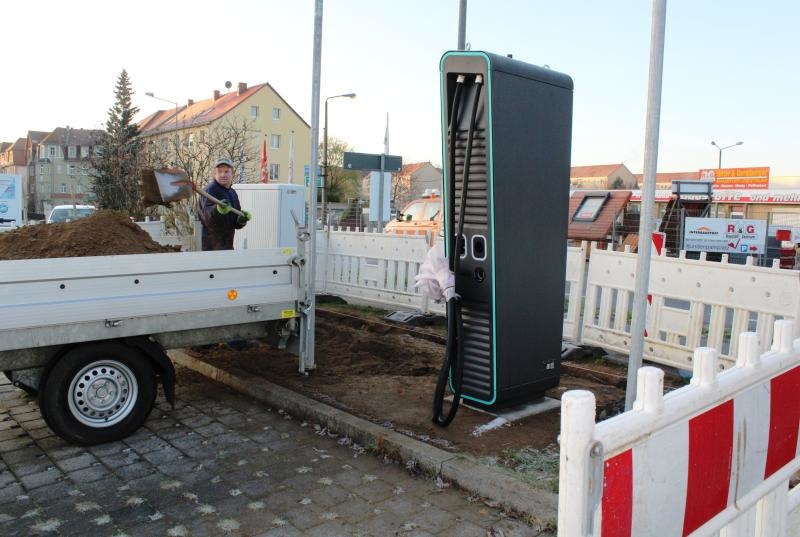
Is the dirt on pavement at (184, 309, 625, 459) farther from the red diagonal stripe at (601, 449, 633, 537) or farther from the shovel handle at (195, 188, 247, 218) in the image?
the red diagonal stripe at (601, 449, 633, 537)

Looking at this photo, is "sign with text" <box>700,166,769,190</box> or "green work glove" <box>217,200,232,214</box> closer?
"green work glove" <box>217,200,232,214</box>

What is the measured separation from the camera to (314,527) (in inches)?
141

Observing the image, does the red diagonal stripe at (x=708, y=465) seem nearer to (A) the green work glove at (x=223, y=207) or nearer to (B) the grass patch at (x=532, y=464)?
(B) the grass patch at (x=532, y=464)

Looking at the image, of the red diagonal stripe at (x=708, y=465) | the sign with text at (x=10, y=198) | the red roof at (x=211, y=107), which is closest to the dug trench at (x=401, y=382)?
the red diagonal stripe at (x=708, y=465)

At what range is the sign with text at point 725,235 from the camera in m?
19.4

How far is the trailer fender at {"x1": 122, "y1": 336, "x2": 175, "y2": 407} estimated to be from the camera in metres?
4.90

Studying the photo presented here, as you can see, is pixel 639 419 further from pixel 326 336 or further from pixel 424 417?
pixel 326 336

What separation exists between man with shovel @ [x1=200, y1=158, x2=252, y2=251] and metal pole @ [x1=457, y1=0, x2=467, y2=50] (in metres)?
2.97

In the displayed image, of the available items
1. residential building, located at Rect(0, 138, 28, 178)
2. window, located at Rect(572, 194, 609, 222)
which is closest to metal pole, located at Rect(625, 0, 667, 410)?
window, located at Rect(572, 194, 609, 222)

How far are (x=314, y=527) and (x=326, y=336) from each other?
4542 mm

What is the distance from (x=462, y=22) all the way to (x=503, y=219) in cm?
370

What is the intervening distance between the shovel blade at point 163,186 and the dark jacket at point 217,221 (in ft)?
1.79

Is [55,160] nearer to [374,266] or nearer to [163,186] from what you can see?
[374,266]

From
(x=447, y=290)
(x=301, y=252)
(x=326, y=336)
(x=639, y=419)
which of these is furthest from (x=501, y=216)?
(x=326, y=336)
